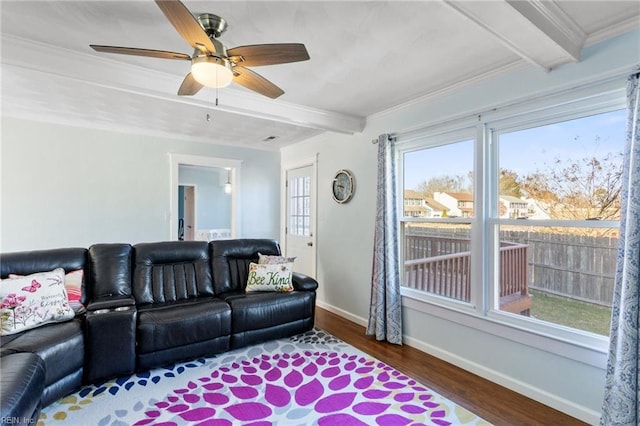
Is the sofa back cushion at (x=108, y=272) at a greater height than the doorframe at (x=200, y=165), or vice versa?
the doorframe at (x=200, y=165)

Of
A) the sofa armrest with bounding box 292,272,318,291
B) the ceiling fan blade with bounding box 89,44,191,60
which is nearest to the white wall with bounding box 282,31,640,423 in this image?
the sofa armrest with bounding box 292,272,318,291

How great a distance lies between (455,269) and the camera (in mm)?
2971

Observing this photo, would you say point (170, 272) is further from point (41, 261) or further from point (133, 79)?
point (133, 79)

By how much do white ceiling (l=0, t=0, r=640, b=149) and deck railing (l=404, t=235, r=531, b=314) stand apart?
1398 mm

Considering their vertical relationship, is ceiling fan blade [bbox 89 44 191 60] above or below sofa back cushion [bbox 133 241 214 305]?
above

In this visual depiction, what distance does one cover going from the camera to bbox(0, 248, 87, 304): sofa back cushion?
2.47 m

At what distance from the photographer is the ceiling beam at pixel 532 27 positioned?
1.56m

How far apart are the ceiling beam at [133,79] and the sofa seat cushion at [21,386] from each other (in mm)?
1898

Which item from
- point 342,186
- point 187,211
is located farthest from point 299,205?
point 187,211

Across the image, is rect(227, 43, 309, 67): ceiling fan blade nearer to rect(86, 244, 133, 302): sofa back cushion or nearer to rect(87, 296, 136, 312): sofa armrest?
rect(87, 296, 136, 312): sofa armrest

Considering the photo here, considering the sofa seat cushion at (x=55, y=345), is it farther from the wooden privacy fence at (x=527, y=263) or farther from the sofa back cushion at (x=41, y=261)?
the wooden privacy fence at (x=527, y=263)

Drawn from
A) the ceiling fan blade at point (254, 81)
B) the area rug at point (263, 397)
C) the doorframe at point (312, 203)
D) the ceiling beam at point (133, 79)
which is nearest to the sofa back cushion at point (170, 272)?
the area rug at point (263, 397)

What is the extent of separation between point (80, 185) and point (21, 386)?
3097 mm

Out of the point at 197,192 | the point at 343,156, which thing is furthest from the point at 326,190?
the point at 197,192
